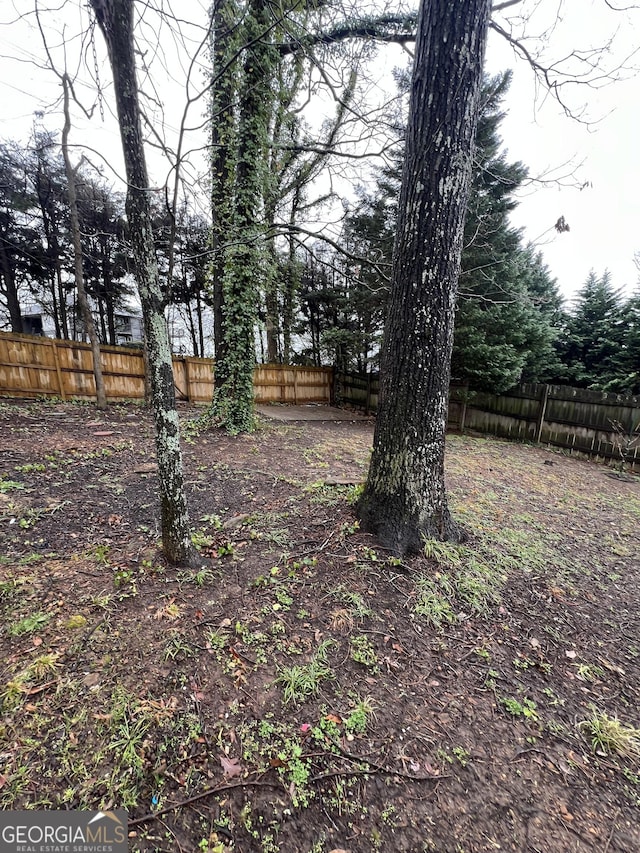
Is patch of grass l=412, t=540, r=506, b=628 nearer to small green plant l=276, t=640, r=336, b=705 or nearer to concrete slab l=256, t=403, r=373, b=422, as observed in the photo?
small green plant l=276, t=640, r=336, b=705

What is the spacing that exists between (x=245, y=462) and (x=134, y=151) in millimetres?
3085

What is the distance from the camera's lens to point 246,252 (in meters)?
5.24

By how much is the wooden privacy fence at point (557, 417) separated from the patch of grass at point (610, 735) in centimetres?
608

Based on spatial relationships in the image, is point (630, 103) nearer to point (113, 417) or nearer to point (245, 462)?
point (245, 462)

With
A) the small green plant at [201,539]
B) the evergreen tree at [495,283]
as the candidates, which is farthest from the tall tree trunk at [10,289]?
the small green plant at [201,539]

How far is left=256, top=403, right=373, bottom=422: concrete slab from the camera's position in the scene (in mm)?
9281

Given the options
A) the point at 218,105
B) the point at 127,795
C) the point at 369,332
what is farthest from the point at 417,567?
the point at 369,332

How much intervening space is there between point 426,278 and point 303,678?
2252mm

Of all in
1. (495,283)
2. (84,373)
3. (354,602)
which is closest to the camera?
(354,602)

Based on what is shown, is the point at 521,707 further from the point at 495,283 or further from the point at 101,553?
the point at 495,283

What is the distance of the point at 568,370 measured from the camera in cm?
888

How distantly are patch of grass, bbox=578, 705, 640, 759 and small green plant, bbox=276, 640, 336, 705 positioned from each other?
3.67 feet

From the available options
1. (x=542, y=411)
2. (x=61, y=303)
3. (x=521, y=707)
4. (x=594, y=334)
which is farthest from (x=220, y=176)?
(x=594, y=334)

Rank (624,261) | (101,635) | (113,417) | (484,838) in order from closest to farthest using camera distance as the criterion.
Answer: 1. (484,838)
2. (101,635)
3. (113,417)
4. (624,261)
